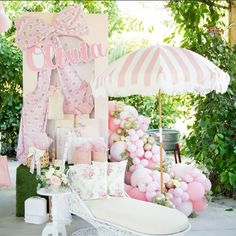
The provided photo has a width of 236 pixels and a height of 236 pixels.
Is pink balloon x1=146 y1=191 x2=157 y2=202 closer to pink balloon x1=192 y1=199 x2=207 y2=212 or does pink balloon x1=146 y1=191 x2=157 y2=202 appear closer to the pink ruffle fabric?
pink balloon x1=192 y1=199 x2=207 y2=212

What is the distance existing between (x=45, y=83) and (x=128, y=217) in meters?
2.10

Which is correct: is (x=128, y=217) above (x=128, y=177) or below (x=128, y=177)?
below

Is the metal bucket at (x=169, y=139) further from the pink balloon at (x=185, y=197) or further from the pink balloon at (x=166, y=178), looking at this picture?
the pink balloon at (x=185, y=197)

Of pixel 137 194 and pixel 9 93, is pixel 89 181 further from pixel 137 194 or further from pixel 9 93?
pixel 9 93

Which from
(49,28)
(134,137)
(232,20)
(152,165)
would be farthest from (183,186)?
(232,20)

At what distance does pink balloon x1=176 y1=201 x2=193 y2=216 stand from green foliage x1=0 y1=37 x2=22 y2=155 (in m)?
4.68

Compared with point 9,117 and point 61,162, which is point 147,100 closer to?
point 9,117

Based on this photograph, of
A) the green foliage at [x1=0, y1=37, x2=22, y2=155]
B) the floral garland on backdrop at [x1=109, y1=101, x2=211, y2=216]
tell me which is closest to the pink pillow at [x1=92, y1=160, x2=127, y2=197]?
the floral garland on backdrop at [x1=109, y1=101, x2=211, y2=216]

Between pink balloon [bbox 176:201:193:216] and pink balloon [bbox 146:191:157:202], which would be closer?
pink balloon [bbox 146:191:157:202]

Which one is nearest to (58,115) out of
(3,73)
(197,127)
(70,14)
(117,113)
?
(117,113)

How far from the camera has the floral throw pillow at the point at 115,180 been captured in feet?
14.8

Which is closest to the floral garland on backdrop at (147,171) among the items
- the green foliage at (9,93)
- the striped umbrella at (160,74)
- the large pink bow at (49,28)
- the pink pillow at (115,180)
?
the pink pillow at (115,180)

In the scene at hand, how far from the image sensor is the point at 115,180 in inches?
179

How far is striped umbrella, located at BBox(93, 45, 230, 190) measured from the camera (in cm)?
399
